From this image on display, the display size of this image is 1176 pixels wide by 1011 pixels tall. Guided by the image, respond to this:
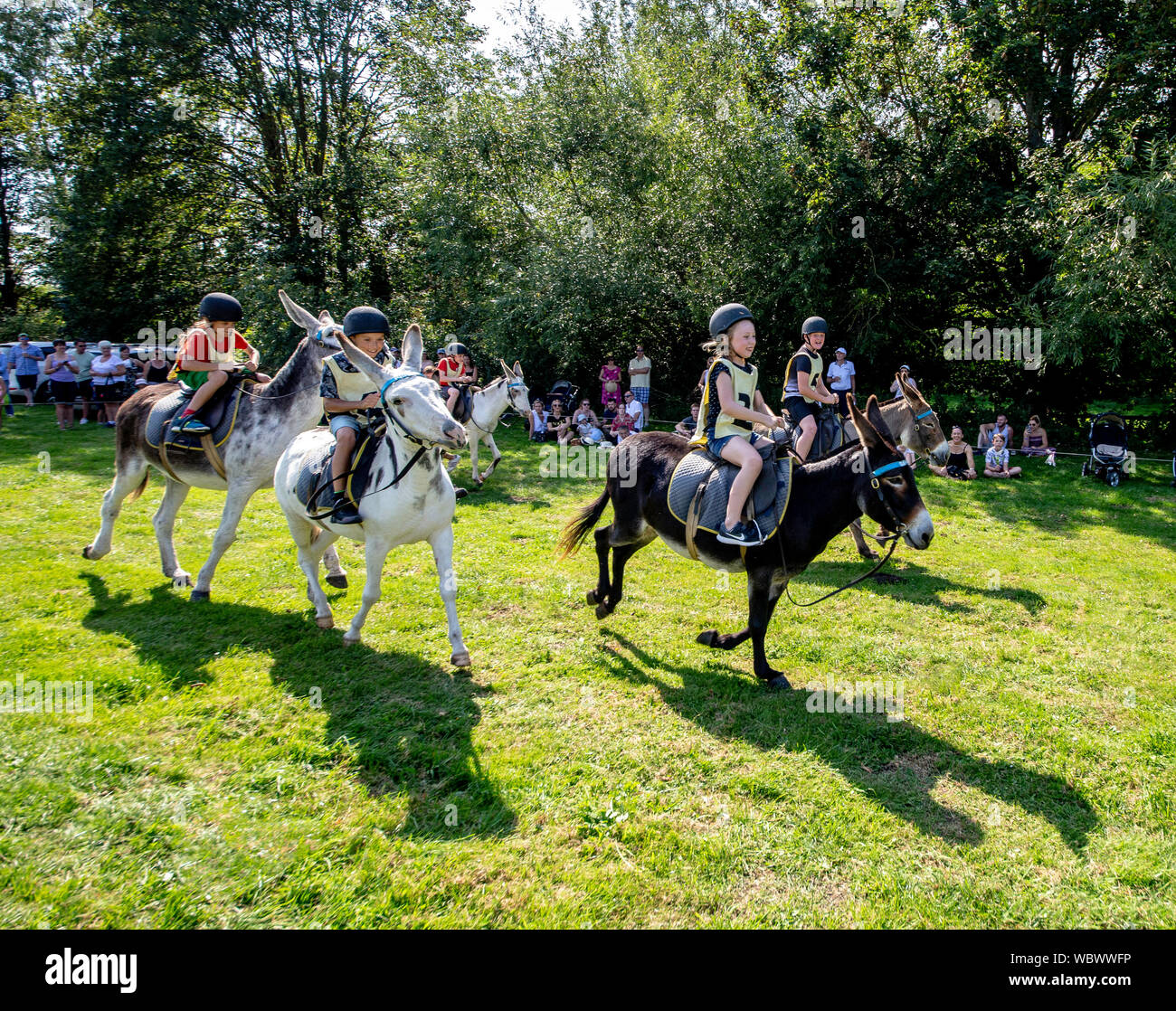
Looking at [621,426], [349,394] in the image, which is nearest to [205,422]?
[349,394]

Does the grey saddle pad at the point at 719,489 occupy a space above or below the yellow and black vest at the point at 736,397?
below

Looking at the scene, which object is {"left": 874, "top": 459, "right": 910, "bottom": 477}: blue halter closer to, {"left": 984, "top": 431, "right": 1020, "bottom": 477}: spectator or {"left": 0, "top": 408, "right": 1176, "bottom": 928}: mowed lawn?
{"left": 0, "top": 408, "right": 1176, "bottom": 928}: mowed lawn

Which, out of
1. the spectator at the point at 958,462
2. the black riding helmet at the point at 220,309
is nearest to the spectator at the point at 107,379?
the black riding helmet at the point at 220,309

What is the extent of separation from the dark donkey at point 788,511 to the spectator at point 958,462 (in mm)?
11054

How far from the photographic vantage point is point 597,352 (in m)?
23.5

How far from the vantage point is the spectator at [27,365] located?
2144cm

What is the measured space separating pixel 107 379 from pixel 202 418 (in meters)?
15.8

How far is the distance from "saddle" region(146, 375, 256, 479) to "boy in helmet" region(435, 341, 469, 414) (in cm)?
638

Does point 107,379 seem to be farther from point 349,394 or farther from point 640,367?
point 349,394

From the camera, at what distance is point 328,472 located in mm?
6023

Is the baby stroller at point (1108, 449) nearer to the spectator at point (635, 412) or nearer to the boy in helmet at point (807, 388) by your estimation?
the boy in helmet at point (807, 388)

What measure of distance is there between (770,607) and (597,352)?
18.8m

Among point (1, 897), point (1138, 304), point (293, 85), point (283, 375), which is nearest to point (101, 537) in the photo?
point (283, 375)
